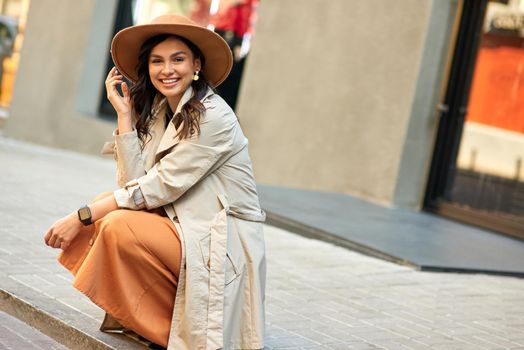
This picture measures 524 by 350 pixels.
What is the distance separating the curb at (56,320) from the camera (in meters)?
4.75

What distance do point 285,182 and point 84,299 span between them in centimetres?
655

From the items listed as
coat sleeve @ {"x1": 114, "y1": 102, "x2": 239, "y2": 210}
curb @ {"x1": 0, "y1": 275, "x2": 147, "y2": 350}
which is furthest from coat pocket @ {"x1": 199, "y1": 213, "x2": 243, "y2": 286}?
curb @ {"x1": 0, "y1": 275, "x2": 147, "y2": 350}

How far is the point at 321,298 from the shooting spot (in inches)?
248

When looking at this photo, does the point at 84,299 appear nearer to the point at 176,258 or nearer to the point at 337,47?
the point at 176,258

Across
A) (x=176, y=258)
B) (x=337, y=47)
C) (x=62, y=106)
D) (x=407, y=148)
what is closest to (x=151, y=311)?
(x=176, y=258)

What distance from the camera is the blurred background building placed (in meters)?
10.5

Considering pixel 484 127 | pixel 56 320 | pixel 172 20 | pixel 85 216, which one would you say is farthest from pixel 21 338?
pixel 484 127

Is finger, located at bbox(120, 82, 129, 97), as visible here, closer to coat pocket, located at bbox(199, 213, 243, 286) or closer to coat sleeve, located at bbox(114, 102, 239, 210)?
coat sleeve, located at bbox(114, 102, 239, 210)

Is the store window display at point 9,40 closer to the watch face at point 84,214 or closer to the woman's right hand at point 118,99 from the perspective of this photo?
the woman's right hand at point 118,99

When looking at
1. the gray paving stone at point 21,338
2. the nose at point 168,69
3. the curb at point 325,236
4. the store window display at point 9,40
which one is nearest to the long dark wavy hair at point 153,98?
the nose at point 168,69

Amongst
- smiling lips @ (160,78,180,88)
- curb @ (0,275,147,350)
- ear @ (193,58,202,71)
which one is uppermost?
ear @ (193,58,202,71)

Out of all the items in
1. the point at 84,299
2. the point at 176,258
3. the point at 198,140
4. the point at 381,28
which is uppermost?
the point at 381,28

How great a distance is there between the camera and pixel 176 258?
444 cm

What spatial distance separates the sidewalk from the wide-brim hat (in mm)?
1220
